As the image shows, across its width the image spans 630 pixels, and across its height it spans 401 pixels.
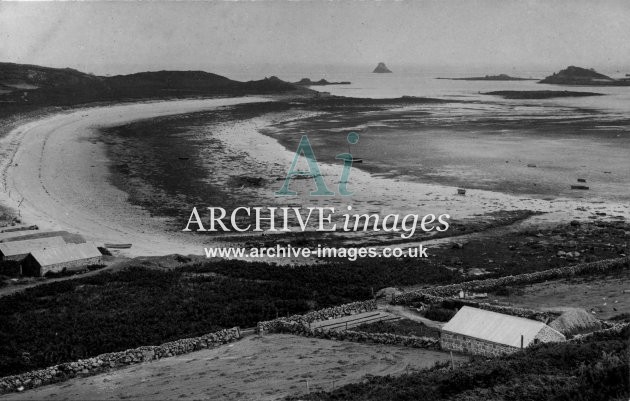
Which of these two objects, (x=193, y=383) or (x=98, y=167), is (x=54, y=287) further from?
(x=98, y=167)

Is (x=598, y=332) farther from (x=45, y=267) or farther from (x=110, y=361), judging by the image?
(x=45, y=267)

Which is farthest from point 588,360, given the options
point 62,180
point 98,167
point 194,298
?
point 98,167

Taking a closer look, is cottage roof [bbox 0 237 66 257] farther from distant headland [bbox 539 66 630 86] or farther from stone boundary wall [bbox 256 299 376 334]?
distant headland [bbox 539 66 630 86]

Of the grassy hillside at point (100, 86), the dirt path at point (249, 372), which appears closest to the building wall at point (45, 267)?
the dirt path at point (249, 372)

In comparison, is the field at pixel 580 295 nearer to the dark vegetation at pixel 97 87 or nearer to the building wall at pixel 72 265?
the building wall at pixel 72 265

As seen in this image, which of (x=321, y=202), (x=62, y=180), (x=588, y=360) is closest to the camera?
(x=588, y=360)
